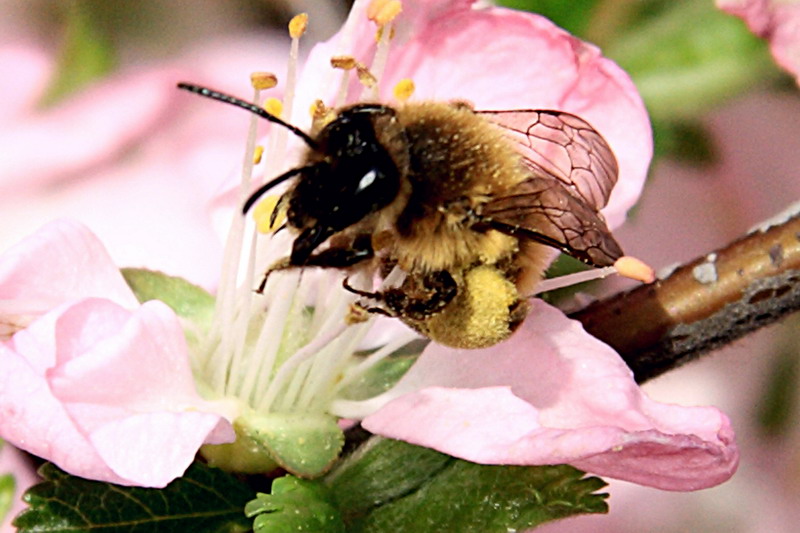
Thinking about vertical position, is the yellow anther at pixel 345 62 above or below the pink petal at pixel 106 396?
above

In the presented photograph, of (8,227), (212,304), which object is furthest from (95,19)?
(212,304)

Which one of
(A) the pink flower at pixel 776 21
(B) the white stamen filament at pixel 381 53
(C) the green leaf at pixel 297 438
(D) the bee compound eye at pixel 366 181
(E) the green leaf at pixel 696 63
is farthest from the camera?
(E) the green leaf at pixel 696 63

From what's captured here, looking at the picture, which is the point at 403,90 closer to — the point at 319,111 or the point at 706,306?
the point at 319,111

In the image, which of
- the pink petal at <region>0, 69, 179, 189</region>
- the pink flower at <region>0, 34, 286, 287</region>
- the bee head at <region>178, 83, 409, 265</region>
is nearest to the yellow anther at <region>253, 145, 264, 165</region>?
the bee head at <region>178, 83, 409, 265</region>

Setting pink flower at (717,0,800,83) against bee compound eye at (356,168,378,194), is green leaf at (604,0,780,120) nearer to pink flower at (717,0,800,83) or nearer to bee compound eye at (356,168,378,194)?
pink flower at (717,0,800,83)

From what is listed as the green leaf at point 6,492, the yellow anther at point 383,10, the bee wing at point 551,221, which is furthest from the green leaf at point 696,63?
the green leaf at point 6,492

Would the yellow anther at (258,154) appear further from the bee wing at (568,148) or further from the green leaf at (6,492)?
the green leaf at (6,492)

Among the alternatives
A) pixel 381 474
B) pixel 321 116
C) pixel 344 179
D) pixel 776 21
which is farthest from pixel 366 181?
pixel 776 21

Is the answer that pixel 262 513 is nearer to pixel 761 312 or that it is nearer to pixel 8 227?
pixel 761 312
